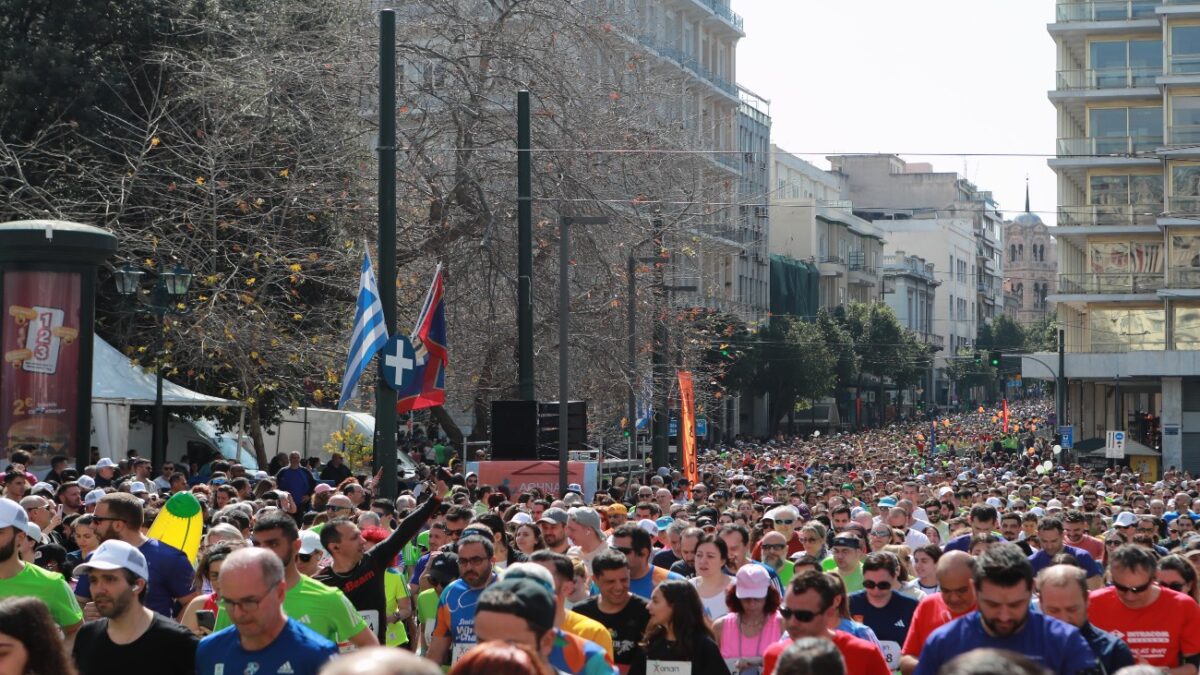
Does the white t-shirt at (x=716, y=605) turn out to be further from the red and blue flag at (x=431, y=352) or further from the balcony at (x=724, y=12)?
the balcony at (x=724, y=12)

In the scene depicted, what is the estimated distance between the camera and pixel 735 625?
8133 millimetres

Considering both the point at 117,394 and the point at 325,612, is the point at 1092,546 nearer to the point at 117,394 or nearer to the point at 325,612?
the point at 325,612

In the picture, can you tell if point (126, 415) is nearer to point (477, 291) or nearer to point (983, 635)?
point (477, 291)

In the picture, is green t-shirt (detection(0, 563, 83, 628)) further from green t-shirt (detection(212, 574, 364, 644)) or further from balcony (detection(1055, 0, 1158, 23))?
balcony (detection(1055, 0, 1158, 23))

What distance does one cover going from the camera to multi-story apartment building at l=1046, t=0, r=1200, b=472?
59938 mm

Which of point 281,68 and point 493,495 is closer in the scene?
point 493,495

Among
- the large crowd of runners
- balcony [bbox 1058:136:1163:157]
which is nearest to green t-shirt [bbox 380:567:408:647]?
the large crowd of runners

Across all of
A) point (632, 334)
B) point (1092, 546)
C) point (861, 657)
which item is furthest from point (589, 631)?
point (632, 334)

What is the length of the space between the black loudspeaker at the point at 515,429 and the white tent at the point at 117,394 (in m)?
6.07

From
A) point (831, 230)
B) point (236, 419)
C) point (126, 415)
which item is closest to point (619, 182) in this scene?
point (126, 415)

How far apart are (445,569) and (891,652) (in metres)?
2.38

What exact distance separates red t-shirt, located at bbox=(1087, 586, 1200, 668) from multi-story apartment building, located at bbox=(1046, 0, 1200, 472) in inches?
2060

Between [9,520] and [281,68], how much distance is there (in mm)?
17587

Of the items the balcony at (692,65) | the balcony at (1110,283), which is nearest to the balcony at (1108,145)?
the balcony at (1110,283)
